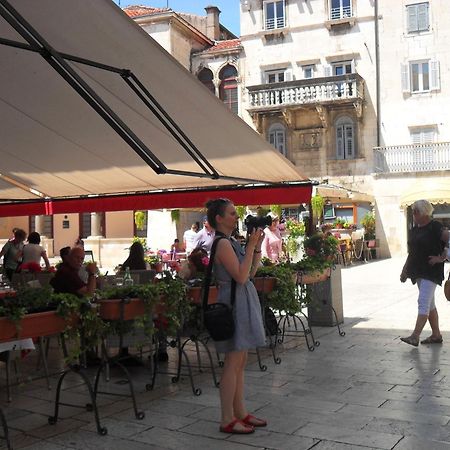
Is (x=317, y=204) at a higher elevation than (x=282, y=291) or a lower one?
higher

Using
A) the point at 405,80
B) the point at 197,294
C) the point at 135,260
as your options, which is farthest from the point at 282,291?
the point at 405,80

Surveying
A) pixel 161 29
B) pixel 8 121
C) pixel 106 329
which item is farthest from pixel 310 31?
pixel 106 329

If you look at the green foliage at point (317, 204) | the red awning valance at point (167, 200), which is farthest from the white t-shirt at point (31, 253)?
the green foliage at point (317, 204)

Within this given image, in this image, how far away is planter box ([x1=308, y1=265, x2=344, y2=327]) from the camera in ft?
26.6

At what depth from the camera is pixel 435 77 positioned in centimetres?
2597

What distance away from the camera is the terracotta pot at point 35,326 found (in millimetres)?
3779

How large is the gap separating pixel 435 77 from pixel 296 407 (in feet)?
79.9

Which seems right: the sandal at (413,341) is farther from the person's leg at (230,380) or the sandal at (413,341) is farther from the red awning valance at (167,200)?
the person's leg at (230,380)

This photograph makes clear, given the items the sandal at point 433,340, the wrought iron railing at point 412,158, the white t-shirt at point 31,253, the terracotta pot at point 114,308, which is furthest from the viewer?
the wrought iron railing at point 412,158

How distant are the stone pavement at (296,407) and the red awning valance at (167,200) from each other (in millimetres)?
2128

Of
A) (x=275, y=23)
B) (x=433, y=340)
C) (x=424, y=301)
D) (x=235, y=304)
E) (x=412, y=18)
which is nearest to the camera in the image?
(x=235, y=304)

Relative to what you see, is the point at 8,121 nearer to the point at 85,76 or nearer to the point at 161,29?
the point at 85,76

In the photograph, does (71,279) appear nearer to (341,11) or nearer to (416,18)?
(416,18)

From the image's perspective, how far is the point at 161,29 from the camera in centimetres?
2905
